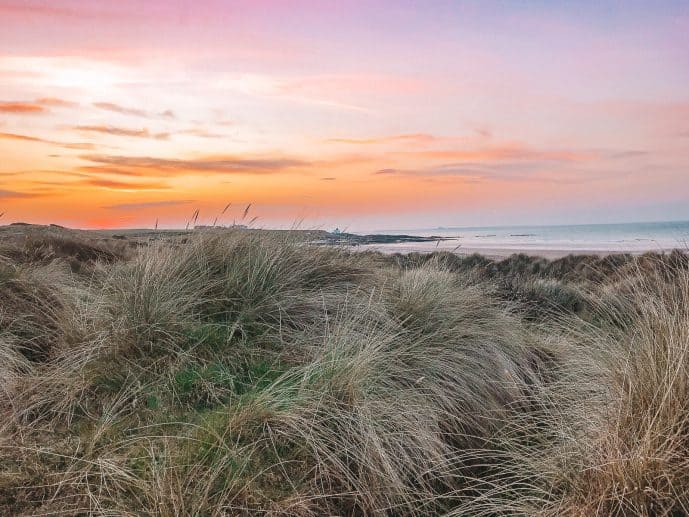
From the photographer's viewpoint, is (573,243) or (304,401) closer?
(304,401)

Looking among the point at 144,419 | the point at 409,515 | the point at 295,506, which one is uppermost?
the point at 144,419

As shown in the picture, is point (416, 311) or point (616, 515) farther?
point (416, 311)

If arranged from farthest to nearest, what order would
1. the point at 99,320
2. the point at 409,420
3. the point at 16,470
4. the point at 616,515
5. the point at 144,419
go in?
the point at 99,320
the point at 409,420
the point at 144,419
the point at 16,470
the point at 616,515

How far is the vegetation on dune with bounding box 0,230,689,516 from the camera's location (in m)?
2.60

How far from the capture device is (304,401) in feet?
10.5

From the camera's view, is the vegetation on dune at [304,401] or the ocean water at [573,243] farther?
the ocean water at [573,243]

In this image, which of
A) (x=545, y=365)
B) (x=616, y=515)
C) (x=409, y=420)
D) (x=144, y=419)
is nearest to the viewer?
(x=616, y=515)

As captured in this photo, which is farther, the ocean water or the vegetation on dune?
the ocean water

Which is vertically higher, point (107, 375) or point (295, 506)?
point (107, 375)

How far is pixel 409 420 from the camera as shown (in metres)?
3.51

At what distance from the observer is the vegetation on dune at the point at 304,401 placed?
2.60 meters

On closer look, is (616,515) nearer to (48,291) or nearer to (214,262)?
(214,262)

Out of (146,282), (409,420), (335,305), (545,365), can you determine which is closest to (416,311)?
(335,305)

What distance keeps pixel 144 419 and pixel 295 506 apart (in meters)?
1.12
